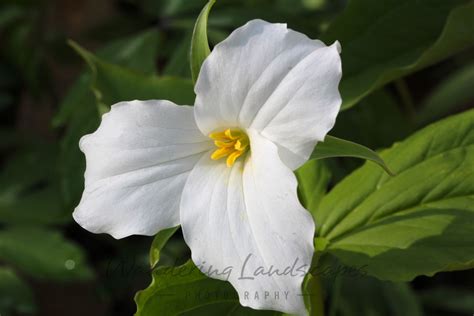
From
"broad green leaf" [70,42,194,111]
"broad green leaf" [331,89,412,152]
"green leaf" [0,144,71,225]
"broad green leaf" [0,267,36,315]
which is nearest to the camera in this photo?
"broad green leaf" [70,42,194,111]

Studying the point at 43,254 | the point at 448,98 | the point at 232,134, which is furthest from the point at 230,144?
the point at 448,98

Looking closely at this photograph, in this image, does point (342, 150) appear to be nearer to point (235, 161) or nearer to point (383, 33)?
point (235, 161)

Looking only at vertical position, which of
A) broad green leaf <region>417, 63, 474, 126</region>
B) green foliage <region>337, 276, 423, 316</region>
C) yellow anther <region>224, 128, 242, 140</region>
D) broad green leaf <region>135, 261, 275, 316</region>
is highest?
A: yellow anther <region>224, 128, 242, 140</region>

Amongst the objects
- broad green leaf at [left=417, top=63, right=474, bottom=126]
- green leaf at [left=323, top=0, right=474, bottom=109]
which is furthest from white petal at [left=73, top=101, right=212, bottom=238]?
broad green leaf at [left=417, top=63, right=474, bottom=126]

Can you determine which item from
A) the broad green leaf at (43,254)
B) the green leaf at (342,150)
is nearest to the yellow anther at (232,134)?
the green leaf at (342,150)

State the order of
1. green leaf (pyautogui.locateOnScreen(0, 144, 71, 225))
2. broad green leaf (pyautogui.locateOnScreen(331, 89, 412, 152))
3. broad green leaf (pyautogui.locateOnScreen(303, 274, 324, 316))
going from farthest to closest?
green leaf (pyautogui.locateOnScreen(0, 144, 71, 225)) < broad green leaf (pyautogui.locateOnScreen(331, 89, 412, 152)) < broad green leaf (pyautogui.locateOnScreen(303, 274, 324, 316))

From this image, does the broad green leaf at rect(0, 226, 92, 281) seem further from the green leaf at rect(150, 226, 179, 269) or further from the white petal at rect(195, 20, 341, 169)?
the white petal at rect(195, 20, 341, 169)

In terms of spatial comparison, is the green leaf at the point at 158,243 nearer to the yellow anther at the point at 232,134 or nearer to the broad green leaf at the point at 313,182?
the yellow anther at the point at 232,134

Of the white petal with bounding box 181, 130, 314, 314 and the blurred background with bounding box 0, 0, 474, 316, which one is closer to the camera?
the white petal with bounding box 181, 130, 314, 314
